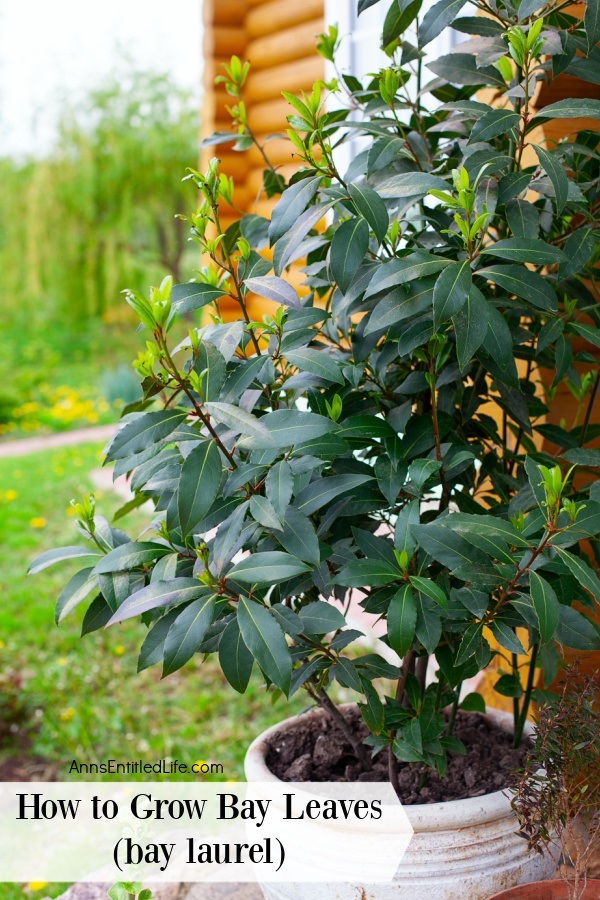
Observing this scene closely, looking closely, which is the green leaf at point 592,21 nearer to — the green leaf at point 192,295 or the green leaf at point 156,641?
the green leaf at point 192,295

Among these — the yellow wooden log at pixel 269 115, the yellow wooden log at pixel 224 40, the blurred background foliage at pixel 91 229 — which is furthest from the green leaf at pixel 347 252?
the blurred background foliage at pixel 91 229

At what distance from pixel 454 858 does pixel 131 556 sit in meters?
0.59

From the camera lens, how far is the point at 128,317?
12.3m

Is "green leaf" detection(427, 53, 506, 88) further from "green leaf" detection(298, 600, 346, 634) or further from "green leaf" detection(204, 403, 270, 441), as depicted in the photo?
"green leaf" detection(298, 600, 346, 634)

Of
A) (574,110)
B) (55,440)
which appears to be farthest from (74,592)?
(55,440)

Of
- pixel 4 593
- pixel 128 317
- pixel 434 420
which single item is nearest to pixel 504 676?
pixel 434 420

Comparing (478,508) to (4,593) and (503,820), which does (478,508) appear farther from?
(4,593)

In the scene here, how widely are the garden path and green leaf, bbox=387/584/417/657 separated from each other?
6.24m

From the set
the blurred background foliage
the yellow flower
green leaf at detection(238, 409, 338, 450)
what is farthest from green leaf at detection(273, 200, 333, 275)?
the blurred background foliage

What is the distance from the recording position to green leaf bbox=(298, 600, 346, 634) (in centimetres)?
104

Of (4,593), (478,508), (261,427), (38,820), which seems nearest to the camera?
(261,427)

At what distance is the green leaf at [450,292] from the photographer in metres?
0.94

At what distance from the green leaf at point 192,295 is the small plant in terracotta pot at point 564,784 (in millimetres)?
679

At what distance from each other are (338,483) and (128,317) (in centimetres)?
1168
